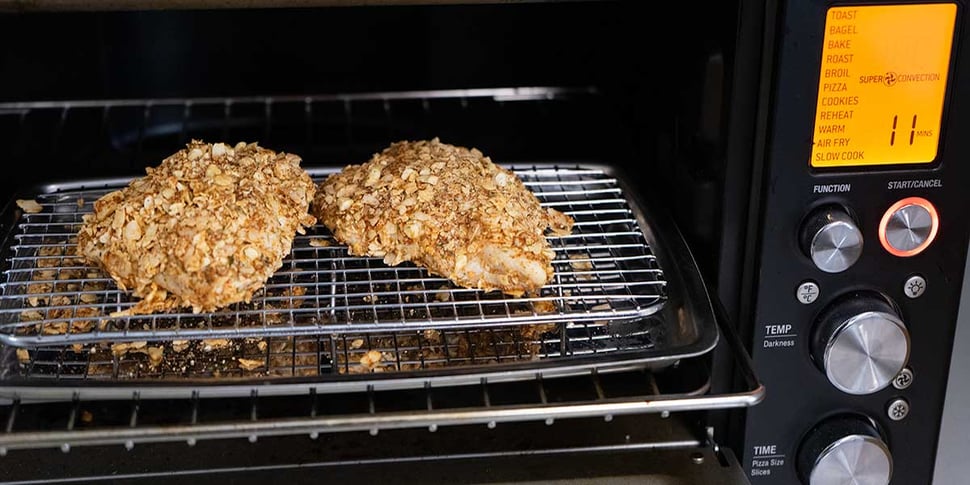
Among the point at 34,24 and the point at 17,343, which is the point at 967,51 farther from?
the point at 34,24

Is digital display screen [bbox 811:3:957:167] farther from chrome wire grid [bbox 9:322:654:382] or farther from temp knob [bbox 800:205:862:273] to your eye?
chrome wire grid [bbox 9:322:654:382]

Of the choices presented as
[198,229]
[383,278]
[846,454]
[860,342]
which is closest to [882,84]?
[860,342]

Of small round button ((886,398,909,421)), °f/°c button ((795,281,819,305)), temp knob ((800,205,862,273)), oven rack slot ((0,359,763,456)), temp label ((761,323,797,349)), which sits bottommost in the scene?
oven rack slot ((0,359,763,456))

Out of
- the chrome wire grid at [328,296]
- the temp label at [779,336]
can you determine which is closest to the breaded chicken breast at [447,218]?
the chrome wire grid at [328,296]

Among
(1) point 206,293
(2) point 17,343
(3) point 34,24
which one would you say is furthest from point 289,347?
(3) point 34,24

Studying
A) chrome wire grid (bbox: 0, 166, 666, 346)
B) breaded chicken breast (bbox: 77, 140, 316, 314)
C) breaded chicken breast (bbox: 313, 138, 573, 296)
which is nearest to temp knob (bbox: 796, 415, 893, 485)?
chrome wire grid (bbox: 0, 166, 666, 346)

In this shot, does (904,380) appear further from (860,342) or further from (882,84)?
(882,84)
